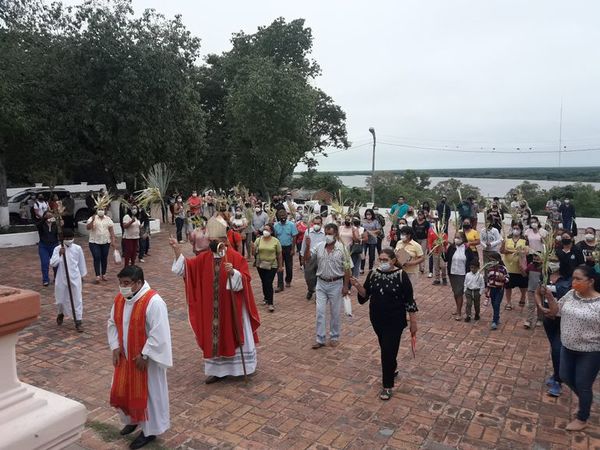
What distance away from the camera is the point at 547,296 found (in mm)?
5020

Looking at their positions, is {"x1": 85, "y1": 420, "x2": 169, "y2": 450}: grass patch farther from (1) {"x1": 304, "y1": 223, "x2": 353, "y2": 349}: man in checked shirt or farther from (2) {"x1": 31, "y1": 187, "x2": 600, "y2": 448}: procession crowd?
(1) {"x1": 304, "y1": 223, "x2": 353, "y2": 349}: man in checked shirt

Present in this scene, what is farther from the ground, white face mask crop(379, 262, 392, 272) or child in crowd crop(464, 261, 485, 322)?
white face mask crop(379, 262, 392, 272)

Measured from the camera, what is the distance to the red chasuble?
18.4 feet

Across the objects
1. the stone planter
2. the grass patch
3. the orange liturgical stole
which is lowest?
the grass patch

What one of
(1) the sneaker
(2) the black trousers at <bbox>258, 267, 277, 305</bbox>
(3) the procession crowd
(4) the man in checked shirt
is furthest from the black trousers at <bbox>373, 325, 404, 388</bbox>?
(2) the black trousers at <bbox>258, 267, 277, 305</bbox>

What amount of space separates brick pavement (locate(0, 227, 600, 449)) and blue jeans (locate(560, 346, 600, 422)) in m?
0.27

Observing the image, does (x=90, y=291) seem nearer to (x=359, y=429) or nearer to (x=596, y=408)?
(x=359, y=429)

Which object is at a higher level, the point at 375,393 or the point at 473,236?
the point at 473,236

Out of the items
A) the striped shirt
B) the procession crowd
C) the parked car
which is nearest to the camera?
the procession crowd

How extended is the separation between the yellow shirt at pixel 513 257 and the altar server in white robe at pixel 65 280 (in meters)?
6.91

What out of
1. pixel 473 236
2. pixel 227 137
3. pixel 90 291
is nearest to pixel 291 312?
pixel 473 236

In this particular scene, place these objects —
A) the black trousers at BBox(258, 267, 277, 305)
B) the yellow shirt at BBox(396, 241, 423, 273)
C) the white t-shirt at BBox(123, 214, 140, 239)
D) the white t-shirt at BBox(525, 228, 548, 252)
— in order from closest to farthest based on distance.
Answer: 1. the yellow shirt at BBox(396, 241, 423, 273)
2. the black trousers at BBox(258, 267, 277, 305)
3. the white t-shirt at BBox(525, 228, 548, 252)
4. the white t-shirt at BBox(123, 214, 140, 239)

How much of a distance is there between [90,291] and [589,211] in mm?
23845

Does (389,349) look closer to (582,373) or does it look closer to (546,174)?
(582,373)
